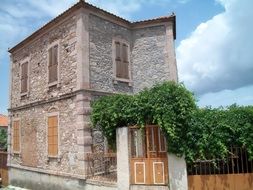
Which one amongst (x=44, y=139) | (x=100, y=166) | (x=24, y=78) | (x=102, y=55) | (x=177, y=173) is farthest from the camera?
(x=24, y=78)

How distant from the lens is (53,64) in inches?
588

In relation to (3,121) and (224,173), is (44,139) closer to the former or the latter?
(224,173)

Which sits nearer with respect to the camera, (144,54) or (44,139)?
(44,139)

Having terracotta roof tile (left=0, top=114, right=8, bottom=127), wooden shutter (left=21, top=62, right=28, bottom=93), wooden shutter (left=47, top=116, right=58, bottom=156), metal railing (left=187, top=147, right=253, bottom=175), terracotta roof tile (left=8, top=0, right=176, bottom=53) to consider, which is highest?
terracotta roof tile (left=8, top=0, right=176, bottom=53)

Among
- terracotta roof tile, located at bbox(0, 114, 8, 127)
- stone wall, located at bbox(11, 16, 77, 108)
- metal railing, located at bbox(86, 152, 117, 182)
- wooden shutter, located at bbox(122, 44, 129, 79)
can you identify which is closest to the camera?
metal railing, located at bbox(86, 152, 117, 182)

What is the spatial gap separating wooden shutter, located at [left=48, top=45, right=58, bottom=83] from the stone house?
0.16ft

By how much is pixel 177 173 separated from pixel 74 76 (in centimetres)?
637

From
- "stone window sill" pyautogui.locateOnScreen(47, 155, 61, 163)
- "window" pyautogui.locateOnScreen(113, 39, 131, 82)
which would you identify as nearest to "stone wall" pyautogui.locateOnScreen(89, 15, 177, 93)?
"window" pyautogui.locateOnScreen(113, 39, 131, 82)

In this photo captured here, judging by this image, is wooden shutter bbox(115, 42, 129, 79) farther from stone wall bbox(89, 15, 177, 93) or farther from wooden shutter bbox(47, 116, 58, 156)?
wooden shutter bbox(47, 116, 58, 156)

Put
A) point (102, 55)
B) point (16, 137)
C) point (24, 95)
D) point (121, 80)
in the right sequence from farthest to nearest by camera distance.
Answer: point (16, 137), point (24, 95), point (121, 80), point (102, 55)

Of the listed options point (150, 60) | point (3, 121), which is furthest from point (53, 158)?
point (3, 121)

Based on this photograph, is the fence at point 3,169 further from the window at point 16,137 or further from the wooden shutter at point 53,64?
the wooden shutter at point 53,64

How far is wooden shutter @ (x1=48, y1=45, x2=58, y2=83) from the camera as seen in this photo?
48.3ft

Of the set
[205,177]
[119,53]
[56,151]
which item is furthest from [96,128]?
[205,177]
